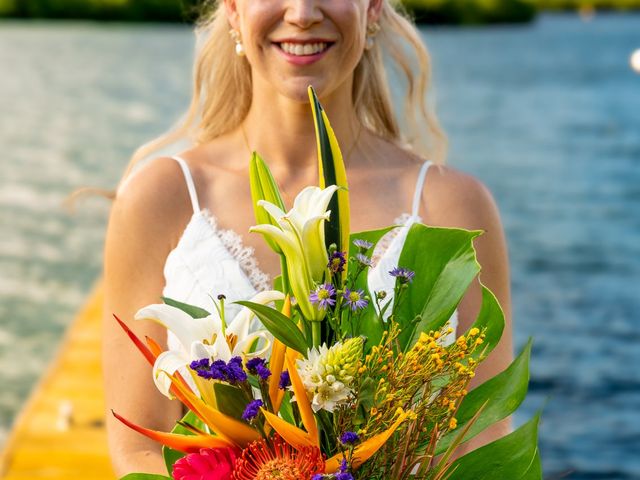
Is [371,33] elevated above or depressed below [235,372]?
above

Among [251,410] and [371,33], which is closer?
[251,410]

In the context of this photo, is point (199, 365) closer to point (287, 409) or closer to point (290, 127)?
point (287, 409)

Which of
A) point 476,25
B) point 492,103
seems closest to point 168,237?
point 492,103

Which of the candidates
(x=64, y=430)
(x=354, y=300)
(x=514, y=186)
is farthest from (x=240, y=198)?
(x=514, y=186)

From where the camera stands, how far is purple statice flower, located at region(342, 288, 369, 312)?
1442 mm

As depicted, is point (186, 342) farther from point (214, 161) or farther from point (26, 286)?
point (26, 286)

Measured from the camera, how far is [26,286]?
9867 mm

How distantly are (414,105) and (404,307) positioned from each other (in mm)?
1366

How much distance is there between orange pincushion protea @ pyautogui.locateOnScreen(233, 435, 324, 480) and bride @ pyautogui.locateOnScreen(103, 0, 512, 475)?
76cm

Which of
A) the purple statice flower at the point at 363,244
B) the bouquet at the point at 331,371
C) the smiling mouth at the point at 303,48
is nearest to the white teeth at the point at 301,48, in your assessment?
the smiling mouth at the point at 303,48

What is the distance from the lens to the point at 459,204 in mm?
2391

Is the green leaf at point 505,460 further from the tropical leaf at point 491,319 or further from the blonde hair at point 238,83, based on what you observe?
the blonde hair at point 238,83

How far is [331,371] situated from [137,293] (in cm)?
98

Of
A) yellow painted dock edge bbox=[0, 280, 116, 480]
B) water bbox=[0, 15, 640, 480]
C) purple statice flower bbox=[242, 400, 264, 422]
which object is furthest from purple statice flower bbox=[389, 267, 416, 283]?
yellow painted dock edge bbox=[0, 280, 116, 480]
